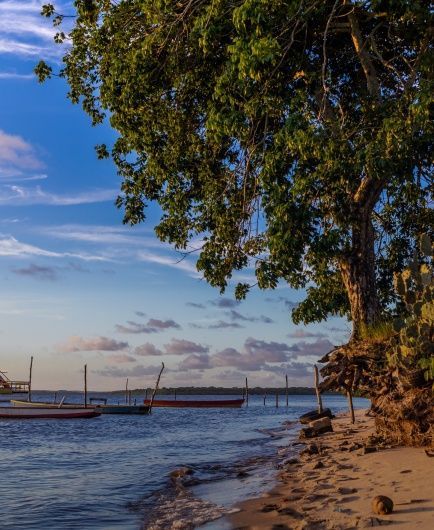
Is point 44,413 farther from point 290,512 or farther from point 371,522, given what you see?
point 371,522

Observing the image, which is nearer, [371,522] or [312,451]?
[371,522]

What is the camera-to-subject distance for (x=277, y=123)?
57.1ft

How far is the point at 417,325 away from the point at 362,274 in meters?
4.60

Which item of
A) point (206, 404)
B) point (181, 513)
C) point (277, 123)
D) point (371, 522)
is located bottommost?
point (206, 404)

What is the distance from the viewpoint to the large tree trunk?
16.3 meters

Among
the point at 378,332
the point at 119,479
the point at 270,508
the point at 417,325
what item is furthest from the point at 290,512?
the point at 119,479

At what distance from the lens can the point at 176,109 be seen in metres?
17.6

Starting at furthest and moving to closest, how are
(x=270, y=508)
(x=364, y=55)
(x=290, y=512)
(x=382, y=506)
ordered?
(x=364, y=55) → (x=270, y=508) → (x=290, y=512) → (x=382, y=506)

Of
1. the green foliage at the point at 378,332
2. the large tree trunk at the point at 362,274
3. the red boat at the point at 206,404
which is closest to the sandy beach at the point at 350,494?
the green foliage at the point at 378,332

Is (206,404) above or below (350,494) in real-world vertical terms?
below

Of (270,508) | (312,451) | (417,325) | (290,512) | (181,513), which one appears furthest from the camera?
(312,451)

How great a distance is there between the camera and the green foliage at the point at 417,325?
1170 cm

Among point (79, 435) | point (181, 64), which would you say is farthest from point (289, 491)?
point (79, 435)

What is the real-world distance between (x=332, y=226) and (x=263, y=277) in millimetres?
2660
